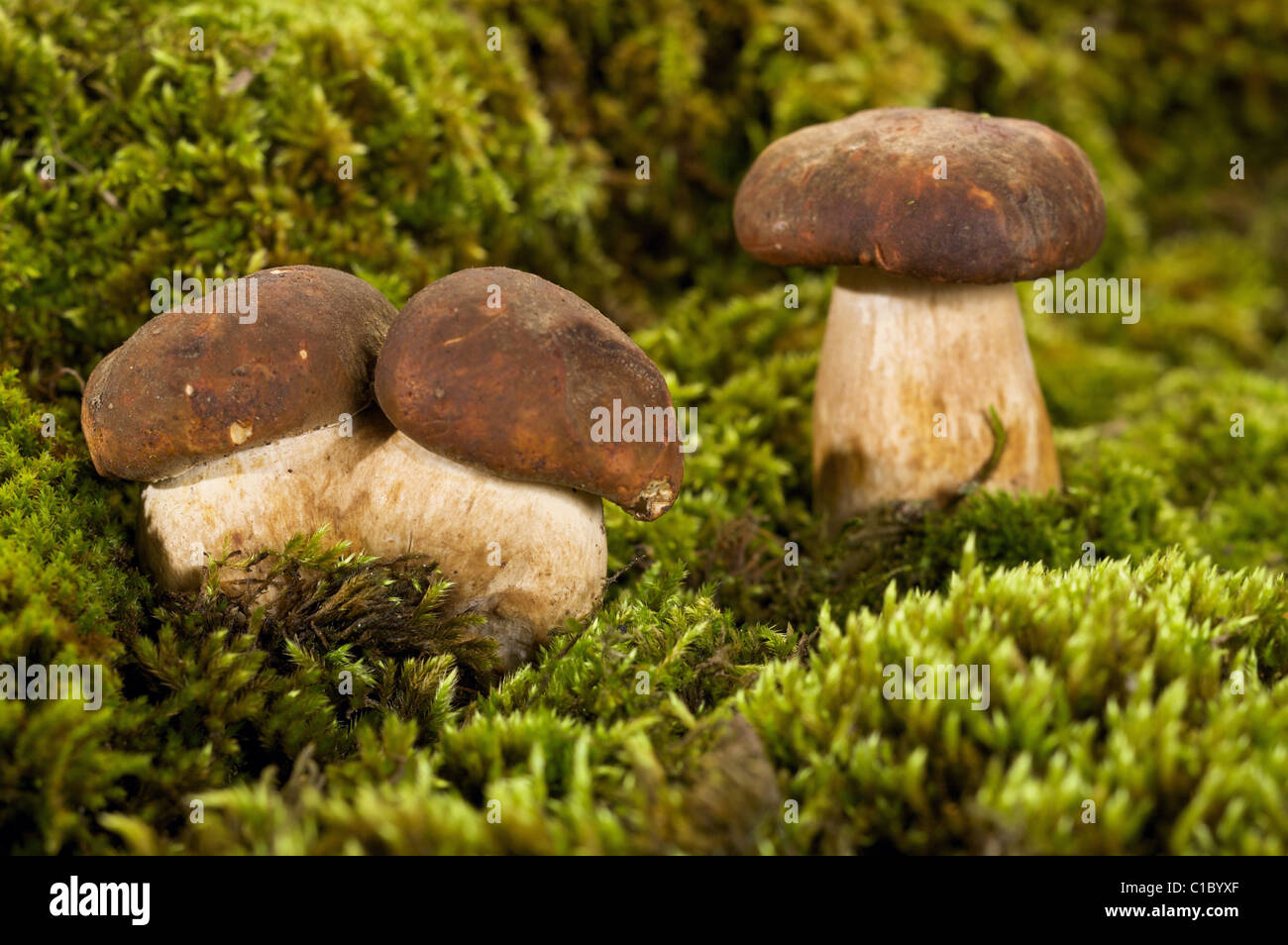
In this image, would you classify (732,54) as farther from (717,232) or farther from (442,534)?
(442,534)

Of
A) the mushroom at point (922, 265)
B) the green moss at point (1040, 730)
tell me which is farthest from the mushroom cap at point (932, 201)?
the green moss at point (1040, 730)

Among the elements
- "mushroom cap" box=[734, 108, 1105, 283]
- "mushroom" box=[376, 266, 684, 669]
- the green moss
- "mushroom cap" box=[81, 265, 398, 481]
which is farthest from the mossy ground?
"mushroom cap" box=[734, 108, 1105, 283]

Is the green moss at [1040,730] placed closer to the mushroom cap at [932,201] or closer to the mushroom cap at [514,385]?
the mushroom cap at [514,385]

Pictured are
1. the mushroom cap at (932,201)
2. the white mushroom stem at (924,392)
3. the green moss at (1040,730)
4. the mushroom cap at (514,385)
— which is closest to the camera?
the green moss at (1040,730)

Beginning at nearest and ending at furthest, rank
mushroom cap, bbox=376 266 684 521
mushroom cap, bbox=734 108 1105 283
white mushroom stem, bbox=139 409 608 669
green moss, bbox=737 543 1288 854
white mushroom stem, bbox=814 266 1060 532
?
green moss, bbox=737 543 1288 854, mushroom cap, bbox=376 266 684 521, white mushroom stem, bbox=139 409 608 669, mushroom cap, bbox=734 108 1105 283, white mushroom stem, bbox=814 266 1060 532

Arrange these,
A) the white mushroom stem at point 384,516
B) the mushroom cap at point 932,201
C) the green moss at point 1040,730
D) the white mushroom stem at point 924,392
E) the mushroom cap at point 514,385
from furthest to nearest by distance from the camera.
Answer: the white mushroom stem at point 924,392
the mushroom cap at point 932,201
the white mushroom stem at point 384,516
the mushroom cap at point 514,385
the green moss at point 1040,730

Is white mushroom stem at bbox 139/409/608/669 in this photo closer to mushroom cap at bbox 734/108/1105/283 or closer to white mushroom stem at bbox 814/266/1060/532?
Result: mushroom cap at bbox 734/108/1105/283

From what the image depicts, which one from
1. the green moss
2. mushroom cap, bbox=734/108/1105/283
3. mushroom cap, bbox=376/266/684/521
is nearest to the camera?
the green moss

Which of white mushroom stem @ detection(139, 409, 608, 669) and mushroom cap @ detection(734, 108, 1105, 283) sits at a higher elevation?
mushroom cap @ detection(734, 108, 1105, 283)
